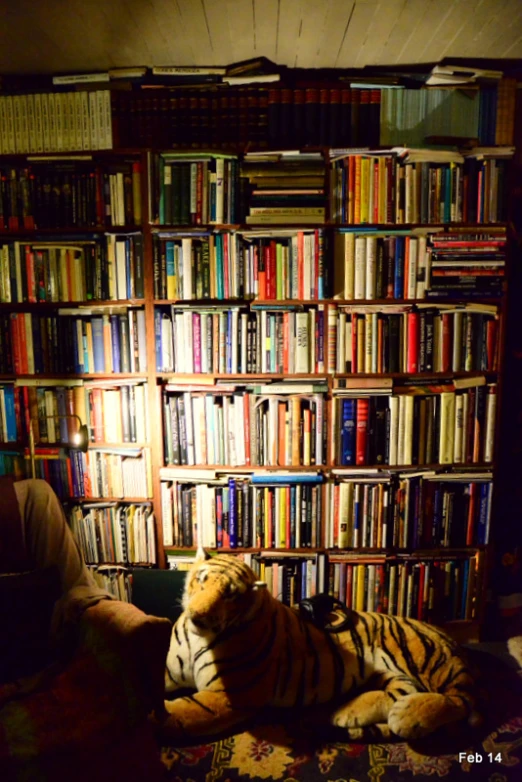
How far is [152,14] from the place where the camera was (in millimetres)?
1785

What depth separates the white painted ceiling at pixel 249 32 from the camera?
5.72 ft

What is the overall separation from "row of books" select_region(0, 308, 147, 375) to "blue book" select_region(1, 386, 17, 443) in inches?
3.4

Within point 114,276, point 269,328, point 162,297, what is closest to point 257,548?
point 269,328

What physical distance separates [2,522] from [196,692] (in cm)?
100

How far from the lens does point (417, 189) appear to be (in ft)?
7.00

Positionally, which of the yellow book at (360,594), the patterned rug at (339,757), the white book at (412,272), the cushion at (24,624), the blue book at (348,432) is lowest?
the patterned rug at (339,757)

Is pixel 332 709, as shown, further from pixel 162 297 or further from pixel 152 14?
pixel 152 14

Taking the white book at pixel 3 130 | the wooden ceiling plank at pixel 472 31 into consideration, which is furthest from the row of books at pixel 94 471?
the wooden ceiling plank at pixel 472 31

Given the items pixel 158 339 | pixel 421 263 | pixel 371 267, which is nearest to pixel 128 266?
pixel 158 339

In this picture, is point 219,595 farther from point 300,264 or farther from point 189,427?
point 300,264

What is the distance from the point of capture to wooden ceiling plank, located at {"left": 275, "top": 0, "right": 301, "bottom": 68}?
1748 millimetres

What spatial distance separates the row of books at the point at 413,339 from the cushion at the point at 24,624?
1445 millimetres

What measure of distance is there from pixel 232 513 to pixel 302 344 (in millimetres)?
831

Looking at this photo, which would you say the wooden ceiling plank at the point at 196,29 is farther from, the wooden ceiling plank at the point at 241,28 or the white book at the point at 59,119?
the white book at the point at 59,119
